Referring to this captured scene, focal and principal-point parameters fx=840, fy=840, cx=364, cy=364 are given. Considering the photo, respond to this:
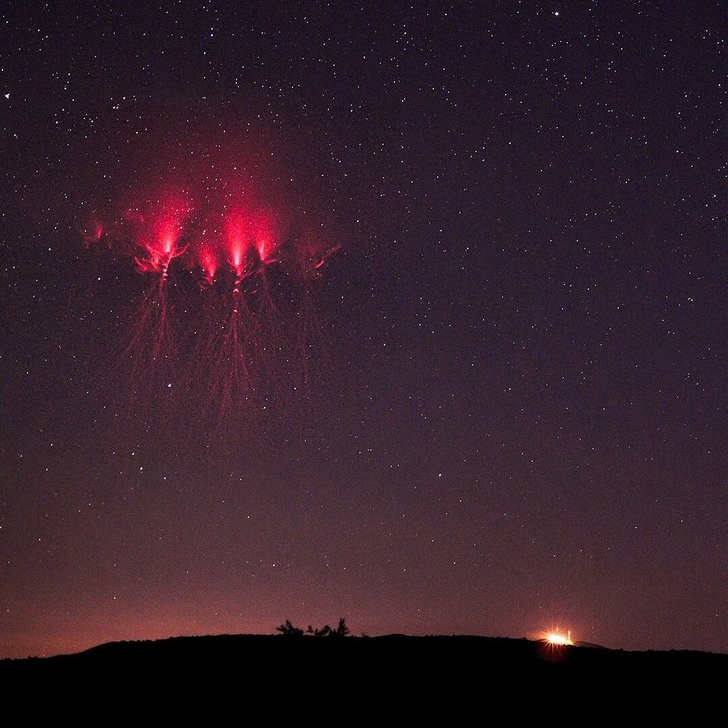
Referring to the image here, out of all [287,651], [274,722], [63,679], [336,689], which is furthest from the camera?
[287,651]

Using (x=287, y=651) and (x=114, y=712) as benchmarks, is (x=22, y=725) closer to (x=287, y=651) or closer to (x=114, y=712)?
(x=114, y=712)

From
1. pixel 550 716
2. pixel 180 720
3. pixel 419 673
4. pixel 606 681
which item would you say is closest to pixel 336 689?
pixel 419 673

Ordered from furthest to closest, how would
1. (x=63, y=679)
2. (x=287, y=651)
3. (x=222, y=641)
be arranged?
(x=222, y=641) → (x=287, y=651) → (x=63, y=679)

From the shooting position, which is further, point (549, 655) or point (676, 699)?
point (549, 655)

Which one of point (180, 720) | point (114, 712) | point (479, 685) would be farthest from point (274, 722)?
point (479, 685)

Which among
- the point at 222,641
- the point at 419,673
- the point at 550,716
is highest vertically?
the point at 222,641

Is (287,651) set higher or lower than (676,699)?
higher

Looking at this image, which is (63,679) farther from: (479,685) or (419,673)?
(479,685)
